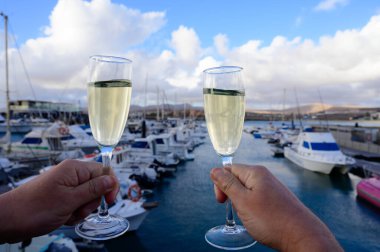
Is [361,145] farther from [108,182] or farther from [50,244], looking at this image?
[108,182]

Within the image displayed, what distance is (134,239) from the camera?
9.94 m

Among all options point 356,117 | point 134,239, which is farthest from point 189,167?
point 356,117

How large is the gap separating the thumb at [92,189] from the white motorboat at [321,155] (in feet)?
66.1

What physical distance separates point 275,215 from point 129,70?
90 centimetres

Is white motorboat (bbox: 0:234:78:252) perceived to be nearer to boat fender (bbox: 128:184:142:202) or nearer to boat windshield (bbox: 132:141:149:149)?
boat fender (bbox: 128:184:142:202)

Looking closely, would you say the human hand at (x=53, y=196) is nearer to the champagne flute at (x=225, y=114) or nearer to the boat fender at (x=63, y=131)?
the champagne flute at (x=225, y=114)

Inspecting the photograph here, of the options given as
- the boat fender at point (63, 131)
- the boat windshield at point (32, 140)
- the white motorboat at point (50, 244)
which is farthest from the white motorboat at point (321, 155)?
the boat windshield at point (32, 140)

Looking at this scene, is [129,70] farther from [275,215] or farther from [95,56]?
[275,215]

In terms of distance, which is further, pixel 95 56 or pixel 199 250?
pixel 199 250

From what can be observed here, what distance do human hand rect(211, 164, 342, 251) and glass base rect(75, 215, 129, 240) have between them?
535mm

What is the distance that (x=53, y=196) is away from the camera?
1045 mm

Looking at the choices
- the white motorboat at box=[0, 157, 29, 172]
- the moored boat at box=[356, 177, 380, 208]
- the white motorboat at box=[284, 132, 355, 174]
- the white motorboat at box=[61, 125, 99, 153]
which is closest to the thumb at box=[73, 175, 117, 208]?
the moored boat at box=[356, 177, 380, 208]

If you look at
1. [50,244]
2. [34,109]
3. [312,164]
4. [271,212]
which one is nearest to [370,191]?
[312,164]

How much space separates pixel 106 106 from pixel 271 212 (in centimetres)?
82
